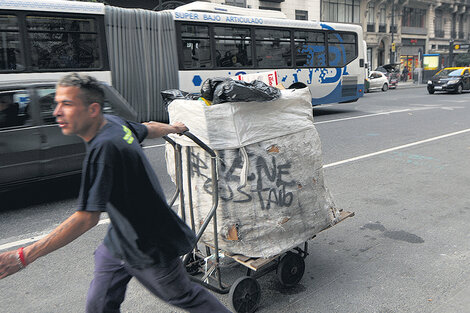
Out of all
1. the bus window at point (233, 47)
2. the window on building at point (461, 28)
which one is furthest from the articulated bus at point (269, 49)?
the window on building at point (461, 28)

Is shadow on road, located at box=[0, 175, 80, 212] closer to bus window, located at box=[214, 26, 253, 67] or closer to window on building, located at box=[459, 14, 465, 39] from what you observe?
bus window, located at box=[214, 26, 253, 67]

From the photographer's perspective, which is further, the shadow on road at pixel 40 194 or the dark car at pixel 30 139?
the shadow on road at pixel 40 194

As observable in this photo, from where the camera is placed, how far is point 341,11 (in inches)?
1427

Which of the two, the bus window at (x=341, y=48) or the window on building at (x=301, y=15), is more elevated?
the window on building at (x=301, y=15)

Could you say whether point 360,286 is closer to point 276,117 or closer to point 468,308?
point 468,308

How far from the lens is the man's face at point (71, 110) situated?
1806mm

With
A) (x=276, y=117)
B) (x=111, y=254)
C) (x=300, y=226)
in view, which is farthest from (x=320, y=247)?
(x=111, y=254)

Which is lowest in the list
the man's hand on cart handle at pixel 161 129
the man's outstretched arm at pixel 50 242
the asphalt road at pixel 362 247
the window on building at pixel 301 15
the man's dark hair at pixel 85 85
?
the asphalt road at pixel 362 247

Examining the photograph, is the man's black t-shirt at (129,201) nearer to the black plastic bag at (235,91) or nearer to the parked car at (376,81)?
the black plastic bag at (235,91)

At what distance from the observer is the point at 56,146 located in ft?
17.3

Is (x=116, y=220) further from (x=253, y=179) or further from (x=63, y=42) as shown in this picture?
→ (x=63, y=42)

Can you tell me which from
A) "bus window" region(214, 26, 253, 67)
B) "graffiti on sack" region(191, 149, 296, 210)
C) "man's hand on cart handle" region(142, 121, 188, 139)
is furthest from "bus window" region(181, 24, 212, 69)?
"man's hand on cart handle" region(142, 121, 188, 139)

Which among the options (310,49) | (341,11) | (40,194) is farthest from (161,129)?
(341,11)

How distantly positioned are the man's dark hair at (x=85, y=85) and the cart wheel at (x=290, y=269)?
178 cm
